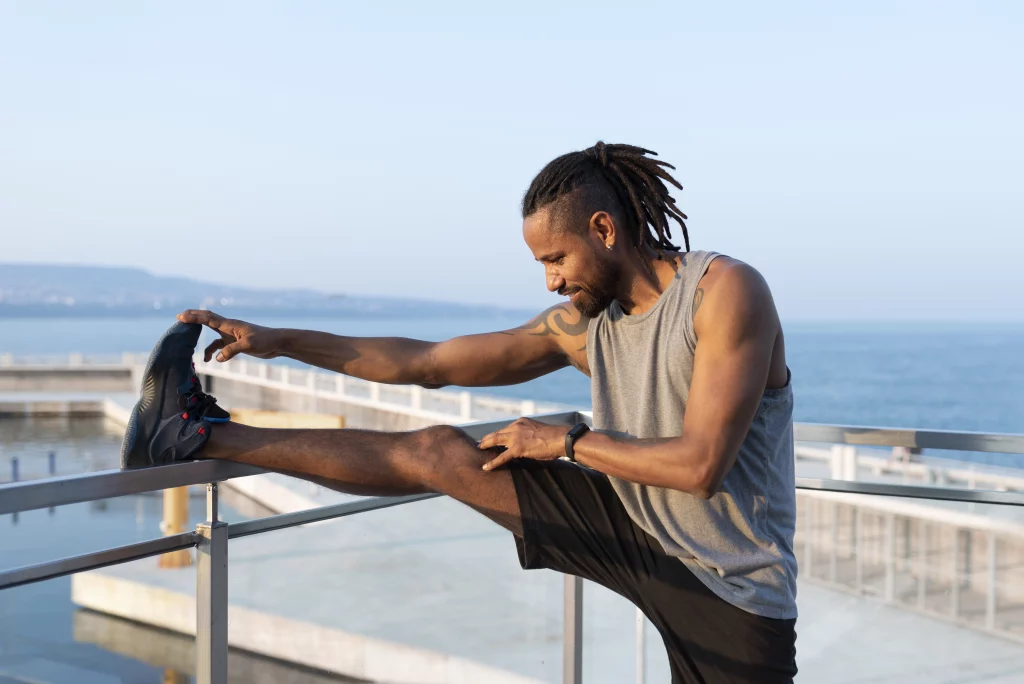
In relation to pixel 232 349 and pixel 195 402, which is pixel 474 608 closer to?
pixel 232 349

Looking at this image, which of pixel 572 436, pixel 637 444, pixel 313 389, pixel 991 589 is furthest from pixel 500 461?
pixel 313 389

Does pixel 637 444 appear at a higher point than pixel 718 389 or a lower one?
lower

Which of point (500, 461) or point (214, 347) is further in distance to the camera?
point (214, 347)

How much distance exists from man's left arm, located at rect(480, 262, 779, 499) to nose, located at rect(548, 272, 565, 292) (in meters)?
0.32

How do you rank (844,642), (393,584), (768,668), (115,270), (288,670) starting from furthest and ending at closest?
(115,270) → (393,584) → (844,642) → (288,670) → (768,668)

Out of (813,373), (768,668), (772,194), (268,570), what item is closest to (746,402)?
(768,668)

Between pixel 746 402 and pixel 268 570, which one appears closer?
pixel 746 402

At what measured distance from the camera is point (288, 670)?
7.64ft

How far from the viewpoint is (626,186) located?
1.96 metres

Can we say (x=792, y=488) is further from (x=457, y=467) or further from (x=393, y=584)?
(x=393, y=584)

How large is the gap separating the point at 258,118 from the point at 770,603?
182 ft

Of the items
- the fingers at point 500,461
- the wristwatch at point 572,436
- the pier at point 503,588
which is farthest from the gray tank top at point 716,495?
the pier at point 503,588

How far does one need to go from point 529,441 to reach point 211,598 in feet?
2.28

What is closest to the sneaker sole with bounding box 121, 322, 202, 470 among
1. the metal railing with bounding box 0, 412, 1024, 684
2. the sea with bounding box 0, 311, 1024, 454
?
the metal railing with bounding box 0, 412, 1024, 684
